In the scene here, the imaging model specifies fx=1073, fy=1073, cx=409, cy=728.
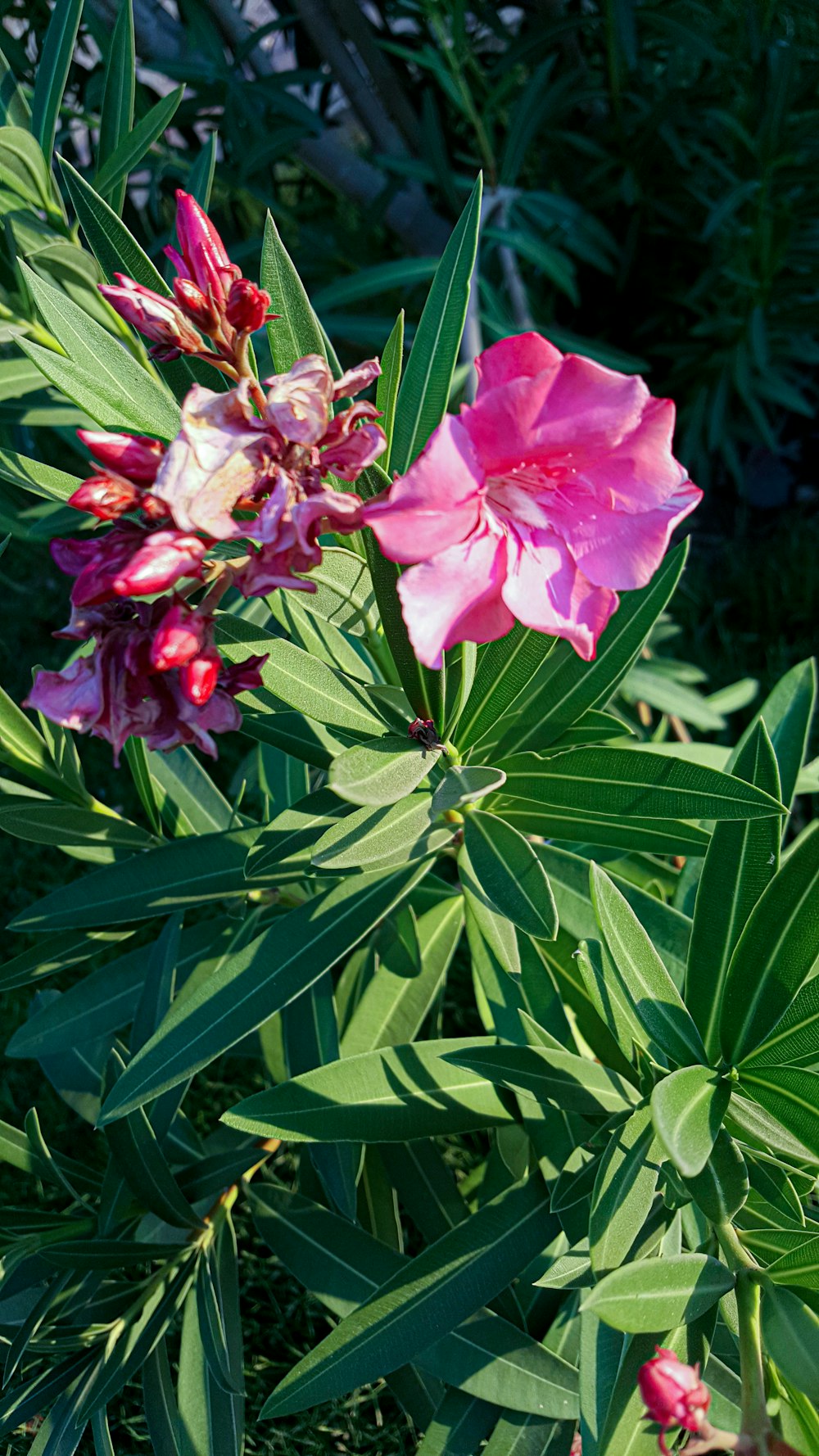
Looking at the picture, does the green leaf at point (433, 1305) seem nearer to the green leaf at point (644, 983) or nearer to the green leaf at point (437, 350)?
the green leaf at point (644, 983)

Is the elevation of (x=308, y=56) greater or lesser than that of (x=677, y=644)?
greater

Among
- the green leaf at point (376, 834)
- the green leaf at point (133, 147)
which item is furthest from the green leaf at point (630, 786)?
the green leaf at point (133, 147)

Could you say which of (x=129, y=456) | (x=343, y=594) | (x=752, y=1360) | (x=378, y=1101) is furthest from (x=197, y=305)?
(x=752, y=1360)

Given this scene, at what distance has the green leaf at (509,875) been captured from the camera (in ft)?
2.72

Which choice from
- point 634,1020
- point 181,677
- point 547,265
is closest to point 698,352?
point 547,265

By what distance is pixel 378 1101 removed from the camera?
102cm

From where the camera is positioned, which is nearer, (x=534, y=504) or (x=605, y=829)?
(x=534, y=504)

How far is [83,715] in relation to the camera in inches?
26.6

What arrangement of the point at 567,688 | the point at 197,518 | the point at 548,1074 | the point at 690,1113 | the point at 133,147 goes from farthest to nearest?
the point at 133,147, the point at 567,688, the point at 548,1074, the point at 690,1113, the point at 197,518

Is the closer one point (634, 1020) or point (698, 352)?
point (634, 1020)

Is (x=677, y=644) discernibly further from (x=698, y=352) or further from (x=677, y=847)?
(x=677, y=847)

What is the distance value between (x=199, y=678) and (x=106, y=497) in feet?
0.39

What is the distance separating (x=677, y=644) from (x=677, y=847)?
170cm

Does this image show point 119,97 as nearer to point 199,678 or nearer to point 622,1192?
point 199,678
